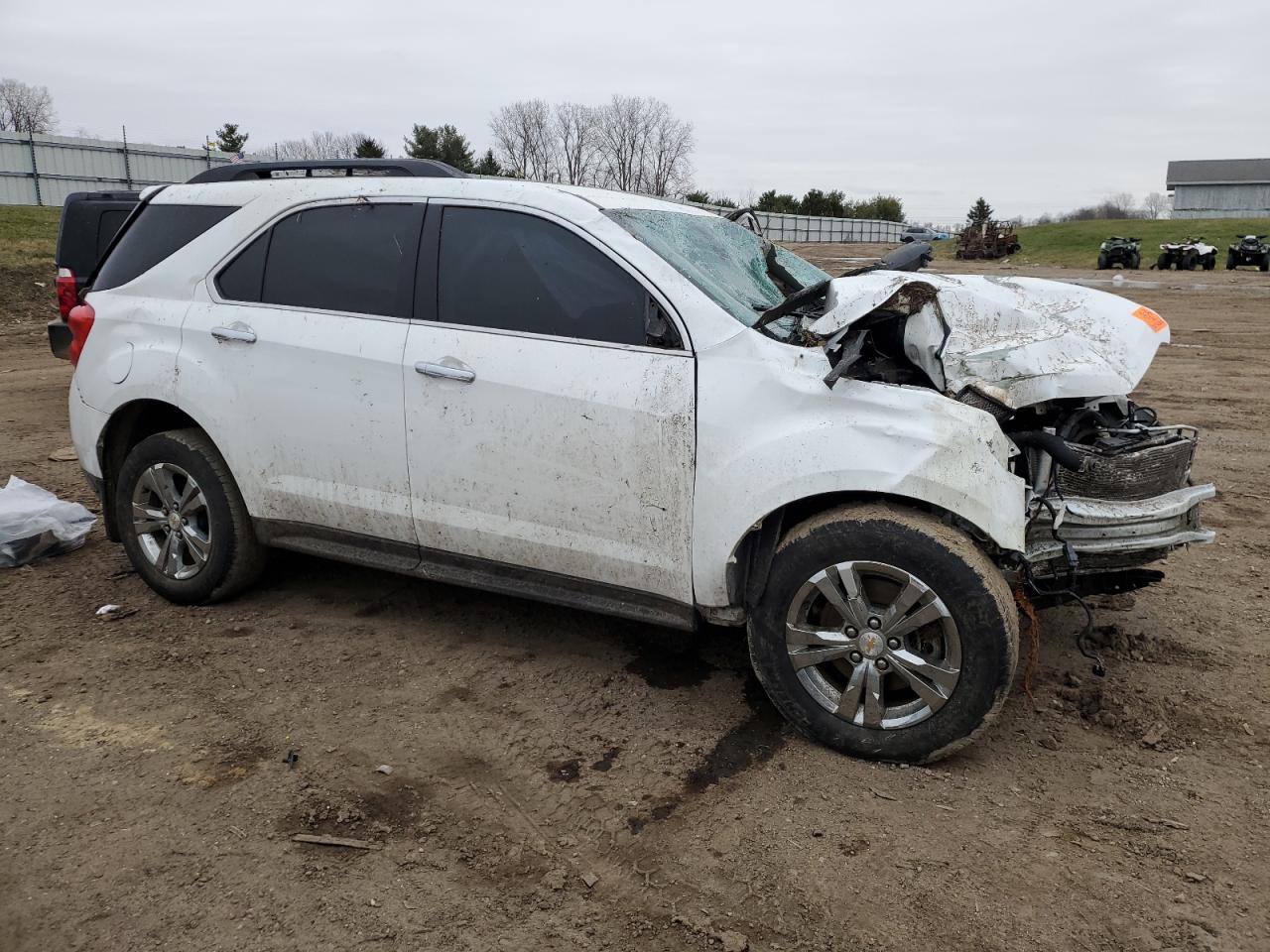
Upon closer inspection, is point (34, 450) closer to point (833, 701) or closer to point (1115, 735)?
point (833, 701)

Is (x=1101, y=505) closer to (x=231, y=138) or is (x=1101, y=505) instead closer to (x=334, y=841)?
(x=334, y=841)

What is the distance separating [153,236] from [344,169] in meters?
0.96

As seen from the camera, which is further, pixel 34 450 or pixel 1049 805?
pixel 34 450

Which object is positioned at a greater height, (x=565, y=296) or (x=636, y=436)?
(x=565, y=296)

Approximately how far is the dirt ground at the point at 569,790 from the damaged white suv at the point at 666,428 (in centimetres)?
36

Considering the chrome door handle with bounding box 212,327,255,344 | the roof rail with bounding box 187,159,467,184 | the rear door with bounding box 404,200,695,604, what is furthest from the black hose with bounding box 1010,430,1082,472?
the chrome door handle with bounding box 212,327,255,344

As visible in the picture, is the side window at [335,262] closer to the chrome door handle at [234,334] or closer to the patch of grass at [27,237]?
the chrome door handle at [234,334]

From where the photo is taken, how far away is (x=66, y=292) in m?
8.52

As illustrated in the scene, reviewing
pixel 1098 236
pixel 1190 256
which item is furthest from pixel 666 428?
pixel 1098 236

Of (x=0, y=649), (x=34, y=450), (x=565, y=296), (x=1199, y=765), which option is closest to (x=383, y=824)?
(x=565, y=296)

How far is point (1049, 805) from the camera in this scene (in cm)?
299

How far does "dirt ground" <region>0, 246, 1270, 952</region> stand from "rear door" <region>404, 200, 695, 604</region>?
60 cm

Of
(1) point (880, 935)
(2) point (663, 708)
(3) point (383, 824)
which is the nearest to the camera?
(1) point (880, 935)

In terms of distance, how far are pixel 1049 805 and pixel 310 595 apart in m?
3.37
